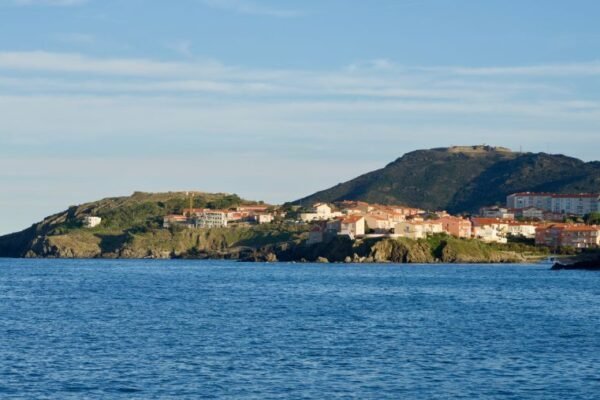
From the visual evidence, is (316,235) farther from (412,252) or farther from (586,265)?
(586,265)

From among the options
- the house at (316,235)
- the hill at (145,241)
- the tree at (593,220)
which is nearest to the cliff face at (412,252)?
the house at (316,235)

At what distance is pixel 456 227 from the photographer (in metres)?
165

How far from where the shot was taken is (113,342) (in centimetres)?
3947

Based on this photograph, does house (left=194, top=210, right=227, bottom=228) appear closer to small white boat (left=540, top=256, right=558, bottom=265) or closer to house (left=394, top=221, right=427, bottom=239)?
house (left=394, top=221, right=427, bottom=239)

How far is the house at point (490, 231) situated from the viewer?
166 m

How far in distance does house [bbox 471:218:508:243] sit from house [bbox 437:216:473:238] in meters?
1.15

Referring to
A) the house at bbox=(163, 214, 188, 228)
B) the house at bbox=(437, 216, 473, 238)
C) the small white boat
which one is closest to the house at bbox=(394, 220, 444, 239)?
the house at bbox=(437, 216, 473, 238)

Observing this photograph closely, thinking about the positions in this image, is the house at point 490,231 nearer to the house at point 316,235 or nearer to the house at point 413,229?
the house at point 413,229

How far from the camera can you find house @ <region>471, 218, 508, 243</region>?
166m

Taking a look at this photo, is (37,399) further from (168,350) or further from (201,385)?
(168,350)

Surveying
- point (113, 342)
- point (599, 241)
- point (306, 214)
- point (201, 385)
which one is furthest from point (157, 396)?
point (306, 214)

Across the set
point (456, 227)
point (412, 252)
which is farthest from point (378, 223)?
point (412, 252)

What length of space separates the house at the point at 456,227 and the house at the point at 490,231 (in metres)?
1.15

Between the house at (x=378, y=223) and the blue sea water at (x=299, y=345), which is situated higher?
the house at (x=378, y=223)
